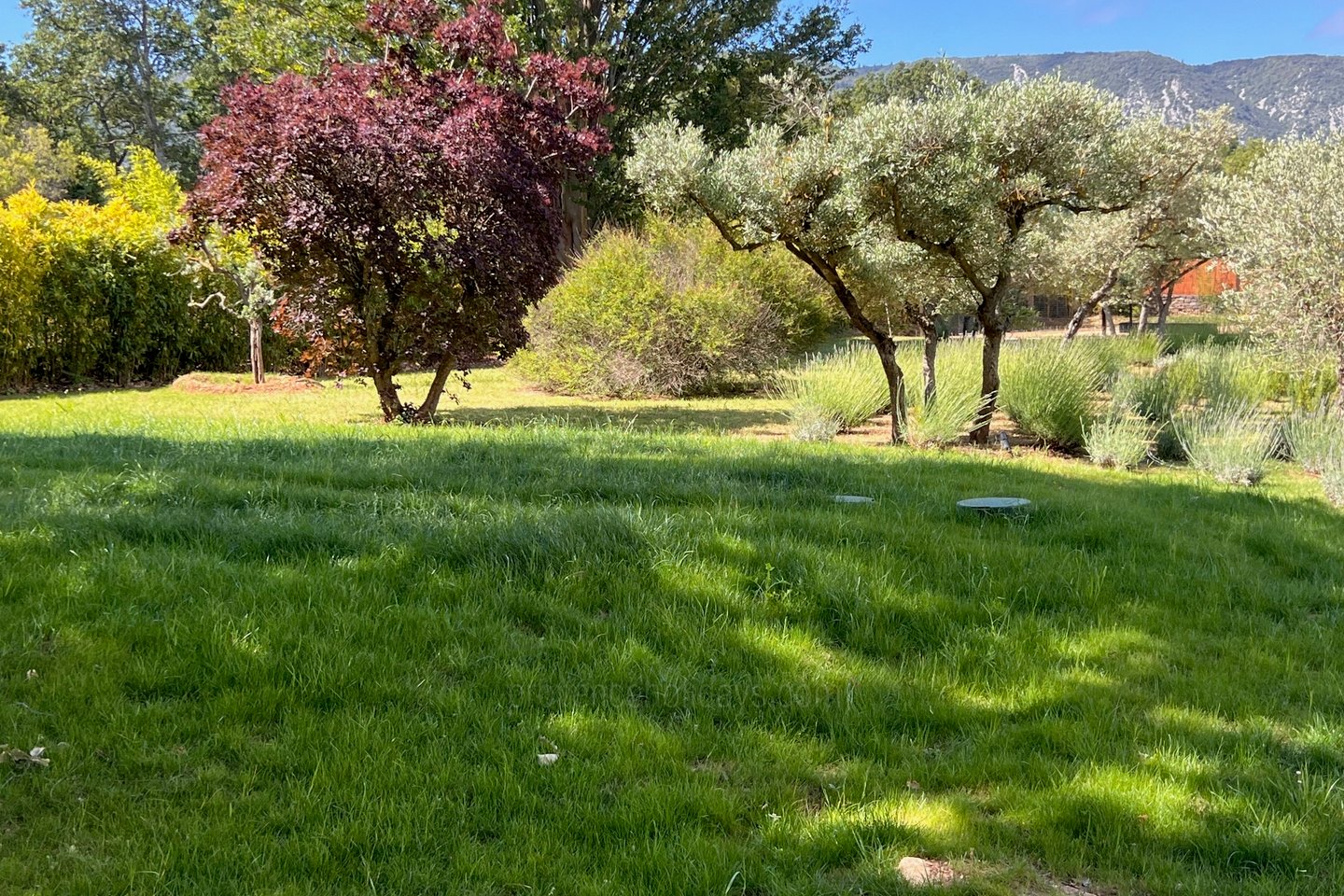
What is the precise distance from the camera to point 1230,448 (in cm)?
805

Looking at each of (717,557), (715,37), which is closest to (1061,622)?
(717,557)

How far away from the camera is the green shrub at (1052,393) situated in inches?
401

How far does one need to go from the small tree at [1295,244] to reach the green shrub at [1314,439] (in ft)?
3.61

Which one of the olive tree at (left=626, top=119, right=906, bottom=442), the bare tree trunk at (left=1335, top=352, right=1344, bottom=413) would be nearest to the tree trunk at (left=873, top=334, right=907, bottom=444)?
the olive tree at (left=626, top=119, right=906, bottom=442)

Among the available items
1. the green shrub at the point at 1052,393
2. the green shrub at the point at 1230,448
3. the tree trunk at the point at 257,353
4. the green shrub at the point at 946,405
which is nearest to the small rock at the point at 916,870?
the green shrub at the point at 1230,448

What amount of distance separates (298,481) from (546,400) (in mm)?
9525

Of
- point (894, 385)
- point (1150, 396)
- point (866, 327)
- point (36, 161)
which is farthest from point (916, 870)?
point (36, 161)

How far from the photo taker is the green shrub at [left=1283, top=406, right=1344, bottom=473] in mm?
8097

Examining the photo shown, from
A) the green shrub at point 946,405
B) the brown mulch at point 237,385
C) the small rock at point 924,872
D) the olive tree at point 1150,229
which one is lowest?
the small rock at point 924,872

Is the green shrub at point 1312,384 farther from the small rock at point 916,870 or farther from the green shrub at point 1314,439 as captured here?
the small rock at point 916,870

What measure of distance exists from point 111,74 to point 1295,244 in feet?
136

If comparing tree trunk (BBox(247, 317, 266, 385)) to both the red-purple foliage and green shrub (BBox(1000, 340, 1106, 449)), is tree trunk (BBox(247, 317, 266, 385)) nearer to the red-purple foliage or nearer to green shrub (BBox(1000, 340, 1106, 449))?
the red-purple foliage

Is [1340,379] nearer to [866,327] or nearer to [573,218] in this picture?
[866,327]

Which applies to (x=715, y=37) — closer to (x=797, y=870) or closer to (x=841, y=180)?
(x=841, y=180)
